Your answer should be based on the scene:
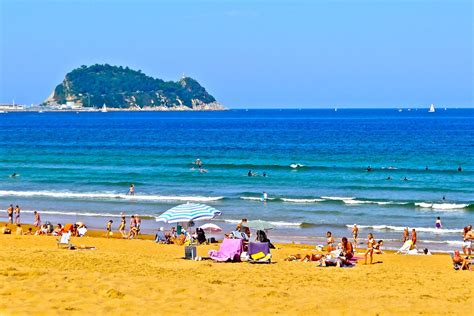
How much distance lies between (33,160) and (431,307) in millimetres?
54184

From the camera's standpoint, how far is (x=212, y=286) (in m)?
14.3

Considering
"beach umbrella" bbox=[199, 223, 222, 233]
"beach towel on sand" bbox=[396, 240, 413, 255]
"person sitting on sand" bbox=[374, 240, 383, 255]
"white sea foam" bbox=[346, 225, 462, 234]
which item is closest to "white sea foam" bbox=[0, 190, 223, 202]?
"white sea foam" bbox=[346, 225, 462, 234]

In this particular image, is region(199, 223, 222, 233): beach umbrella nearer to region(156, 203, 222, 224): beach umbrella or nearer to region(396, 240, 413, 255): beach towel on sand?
region(156, 203, 222, 224): beach umbrella

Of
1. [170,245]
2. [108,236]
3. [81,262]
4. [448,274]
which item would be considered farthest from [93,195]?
[448,274]

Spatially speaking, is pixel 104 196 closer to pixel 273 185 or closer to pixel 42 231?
pixel 273 185

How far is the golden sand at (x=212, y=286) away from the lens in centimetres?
1228

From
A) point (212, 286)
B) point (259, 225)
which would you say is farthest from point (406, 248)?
point (212, 286)

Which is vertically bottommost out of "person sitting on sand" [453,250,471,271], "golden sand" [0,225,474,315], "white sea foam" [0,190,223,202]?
"golden sand" [0,225,474,315]

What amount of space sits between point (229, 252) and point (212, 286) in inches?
250

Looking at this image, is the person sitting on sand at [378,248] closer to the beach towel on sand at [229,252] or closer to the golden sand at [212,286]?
the golden sand at [212,286]

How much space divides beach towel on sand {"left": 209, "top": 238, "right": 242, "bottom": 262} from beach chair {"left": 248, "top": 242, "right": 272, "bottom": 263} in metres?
0.33

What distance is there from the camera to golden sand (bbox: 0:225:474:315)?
12.3 metres

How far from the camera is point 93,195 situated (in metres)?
41.6

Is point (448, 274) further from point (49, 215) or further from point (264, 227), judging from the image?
point (49, 215)
